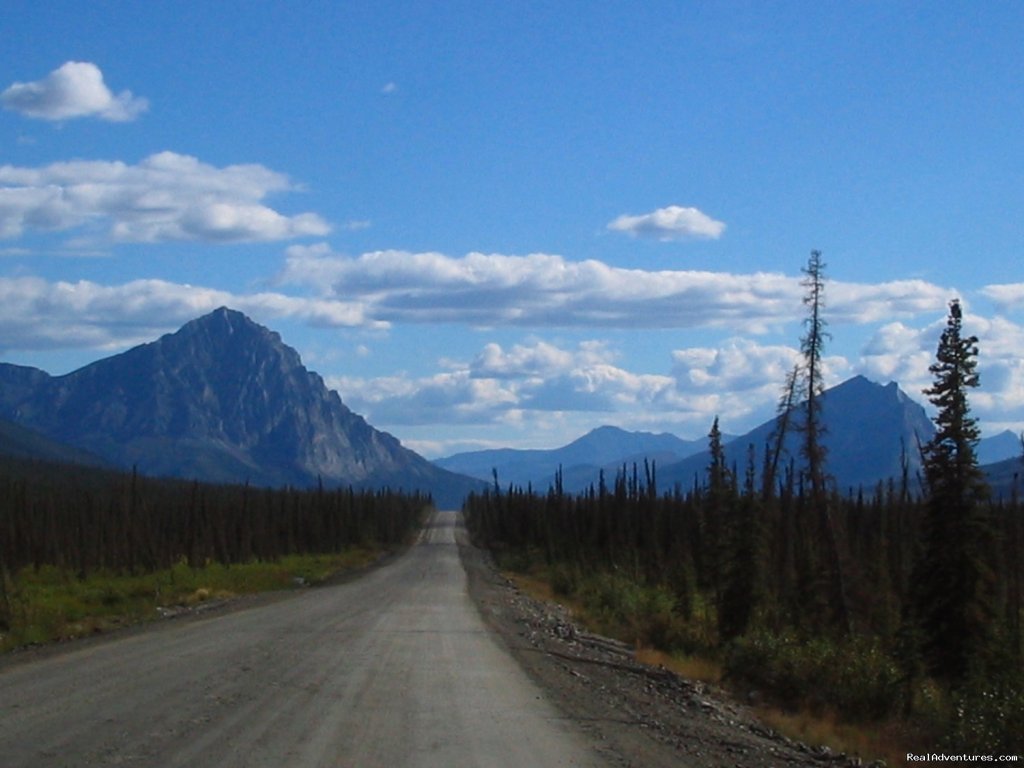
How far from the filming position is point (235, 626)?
27.9 meters

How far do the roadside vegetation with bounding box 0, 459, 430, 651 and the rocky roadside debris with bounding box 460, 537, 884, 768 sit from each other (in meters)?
10.8

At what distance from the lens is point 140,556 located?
65.3m

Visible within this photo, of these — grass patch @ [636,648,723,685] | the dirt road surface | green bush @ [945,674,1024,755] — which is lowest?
grass patch @ [636,648,723,685]

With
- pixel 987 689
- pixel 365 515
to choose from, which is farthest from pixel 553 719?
pixel 365 515

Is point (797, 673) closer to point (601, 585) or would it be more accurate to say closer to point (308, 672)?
point (308, 672)

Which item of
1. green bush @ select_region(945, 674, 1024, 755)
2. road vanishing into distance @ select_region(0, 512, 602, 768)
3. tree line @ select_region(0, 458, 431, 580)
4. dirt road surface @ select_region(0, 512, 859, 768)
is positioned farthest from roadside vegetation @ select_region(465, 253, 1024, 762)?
tree line @ select_region(0, 458, 431, 580)

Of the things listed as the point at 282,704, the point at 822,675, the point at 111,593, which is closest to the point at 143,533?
the point at 111,593

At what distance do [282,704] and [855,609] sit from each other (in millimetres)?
25033

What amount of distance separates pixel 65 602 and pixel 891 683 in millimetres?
25024

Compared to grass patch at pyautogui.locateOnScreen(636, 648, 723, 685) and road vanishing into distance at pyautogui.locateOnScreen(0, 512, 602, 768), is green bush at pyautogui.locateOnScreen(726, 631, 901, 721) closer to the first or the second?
grass patch at pyautogui.locateOnScreen(636, 648, 723, 685)

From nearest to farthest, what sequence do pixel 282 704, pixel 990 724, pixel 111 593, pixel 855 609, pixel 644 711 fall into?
1. pixel 282 704
2. pixel 990 724
3. pixel 644 711
4. pixel 855 609
5. pixel 111 593

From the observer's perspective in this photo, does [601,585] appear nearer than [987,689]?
No

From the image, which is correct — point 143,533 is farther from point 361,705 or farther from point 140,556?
point 361,705

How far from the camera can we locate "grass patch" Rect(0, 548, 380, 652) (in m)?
27.1
